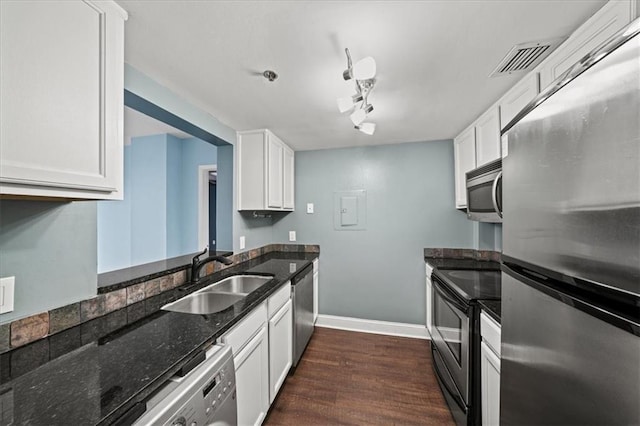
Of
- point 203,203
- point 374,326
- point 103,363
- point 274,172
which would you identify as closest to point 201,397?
point 103,363

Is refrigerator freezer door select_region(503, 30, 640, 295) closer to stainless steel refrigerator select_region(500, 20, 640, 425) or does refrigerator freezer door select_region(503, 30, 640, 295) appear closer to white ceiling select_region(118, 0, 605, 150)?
stainless steel refrigerator select_region(500, 20, 640, 425)

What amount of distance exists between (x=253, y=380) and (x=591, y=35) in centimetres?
239


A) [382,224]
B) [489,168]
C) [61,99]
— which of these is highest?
[61,99]

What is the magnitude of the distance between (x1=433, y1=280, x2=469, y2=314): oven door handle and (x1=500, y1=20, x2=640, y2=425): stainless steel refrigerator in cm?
85

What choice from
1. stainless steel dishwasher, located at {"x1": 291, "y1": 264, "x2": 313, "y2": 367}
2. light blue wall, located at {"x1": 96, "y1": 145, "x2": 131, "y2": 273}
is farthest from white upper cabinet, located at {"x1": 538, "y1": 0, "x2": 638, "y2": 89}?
light blue wall, located at {"x1": 96, "y1": 145, "x2": 131, "y2": 273}

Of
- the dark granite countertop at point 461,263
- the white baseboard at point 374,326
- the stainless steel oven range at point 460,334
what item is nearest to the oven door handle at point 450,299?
the stainless steel oven range at point 460,334

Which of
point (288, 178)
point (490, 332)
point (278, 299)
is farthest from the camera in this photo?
point (288, 178)

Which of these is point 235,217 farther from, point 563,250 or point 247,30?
point 563,250

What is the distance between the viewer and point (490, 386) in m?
1.24

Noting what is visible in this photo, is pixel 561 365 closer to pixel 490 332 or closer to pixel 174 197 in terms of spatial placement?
pixel 490 332

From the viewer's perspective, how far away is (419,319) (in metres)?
2.80

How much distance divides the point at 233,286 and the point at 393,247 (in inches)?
74.7

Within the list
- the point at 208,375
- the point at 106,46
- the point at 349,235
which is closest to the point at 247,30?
the point at 106,46

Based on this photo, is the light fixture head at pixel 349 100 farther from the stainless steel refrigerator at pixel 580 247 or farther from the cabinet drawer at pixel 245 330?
the cabinet drawer at pixel 245 330
